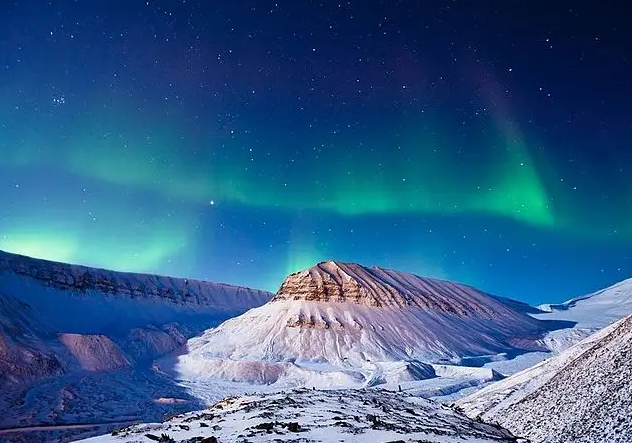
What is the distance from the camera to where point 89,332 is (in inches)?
3664

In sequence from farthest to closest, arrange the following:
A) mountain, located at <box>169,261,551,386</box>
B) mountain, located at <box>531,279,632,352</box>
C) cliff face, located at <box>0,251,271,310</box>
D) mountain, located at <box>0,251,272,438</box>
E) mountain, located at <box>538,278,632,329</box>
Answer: mountain, located at <box>538,278,632,329</box> < cliff face, located at <box>0,251,271,310</box> < mountain, located at <box>531,279,632,352</box> < mountain, located at <box>169,261,551,386</box> < mountain, located at <box>0,251,272,438</box>

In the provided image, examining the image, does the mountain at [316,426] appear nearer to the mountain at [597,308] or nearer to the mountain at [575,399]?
the mountain at [575,399]

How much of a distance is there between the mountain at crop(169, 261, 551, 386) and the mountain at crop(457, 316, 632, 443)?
101 feet

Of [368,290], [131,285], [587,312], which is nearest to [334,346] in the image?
[368,290]

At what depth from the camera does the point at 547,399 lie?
23.0 m

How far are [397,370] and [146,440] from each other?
A: 49927 mm

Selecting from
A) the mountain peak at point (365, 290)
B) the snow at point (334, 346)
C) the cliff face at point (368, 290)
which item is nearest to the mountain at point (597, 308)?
the cliff face at point (368, 290)

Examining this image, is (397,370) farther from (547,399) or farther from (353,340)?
(547,399)

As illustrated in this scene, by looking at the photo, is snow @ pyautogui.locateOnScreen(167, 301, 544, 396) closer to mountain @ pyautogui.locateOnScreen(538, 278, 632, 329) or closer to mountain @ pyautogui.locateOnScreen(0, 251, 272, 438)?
mountain @ pyautogui.locateOnScreen(0, 251, 272, 438)

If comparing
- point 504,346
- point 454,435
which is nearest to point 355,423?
point 454,435

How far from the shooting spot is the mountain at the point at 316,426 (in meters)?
14.1

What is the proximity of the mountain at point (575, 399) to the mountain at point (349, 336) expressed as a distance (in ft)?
101

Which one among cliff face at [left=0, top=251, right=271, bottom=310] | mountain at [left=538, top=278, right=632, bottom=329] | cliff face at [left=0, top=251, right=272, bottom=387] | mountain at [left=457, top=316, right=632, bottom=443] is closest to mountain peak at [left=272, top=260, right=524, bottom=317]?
cliff face at [left=0, top=251, right=272, bottom=387]

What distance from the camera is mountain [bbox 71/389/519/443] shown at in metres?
14.1
